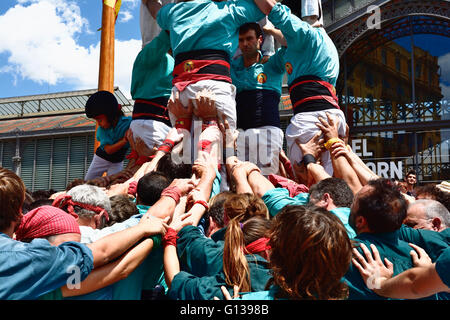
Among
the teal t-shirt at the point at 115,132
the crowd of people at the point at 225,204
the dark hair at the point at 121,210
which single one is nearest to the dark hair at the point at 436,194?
the crowd of people at the point at 225,204

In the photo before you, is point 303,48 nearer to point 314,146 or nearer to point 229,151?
point 314,146

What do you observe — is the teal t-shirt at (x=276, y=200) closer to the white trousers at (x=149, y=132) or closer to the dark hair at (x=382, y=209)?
the dark hair at (x=382, y=209)

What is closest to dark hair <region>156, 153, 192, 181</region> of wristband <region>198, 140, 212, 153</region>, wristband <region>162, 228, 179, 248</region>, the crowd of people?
the crowd of people

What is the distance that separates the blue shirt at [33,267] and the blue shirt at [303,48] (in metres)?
2.58

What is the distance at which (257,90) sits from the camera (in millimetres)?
3883

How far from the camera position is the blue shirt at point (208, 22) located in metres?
3.39

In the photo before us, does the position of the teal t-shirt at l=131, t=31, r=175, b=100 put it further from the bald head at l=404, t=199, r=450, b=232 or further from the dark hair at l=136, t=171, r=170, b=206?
the bald head at l=404, t=199, r=450, b=232

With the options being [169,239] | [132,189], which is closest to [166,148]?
[132,189]

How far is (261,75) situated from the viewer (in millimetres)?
3877

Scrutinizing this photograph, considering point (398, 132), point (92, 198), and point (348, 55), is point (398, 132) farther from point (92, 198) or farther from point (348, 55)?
point (92, 198)

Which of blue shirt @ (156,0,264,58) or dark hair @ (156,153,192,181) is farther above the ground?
blue shirt @ (156,0,264,58)

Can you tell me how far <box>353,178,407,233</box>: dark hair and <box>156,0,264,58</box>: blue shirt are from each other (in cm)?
216

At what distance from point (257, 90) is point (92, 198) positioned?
231 centimetres

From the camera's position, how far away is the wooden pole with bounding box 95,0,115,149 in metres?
6.51
